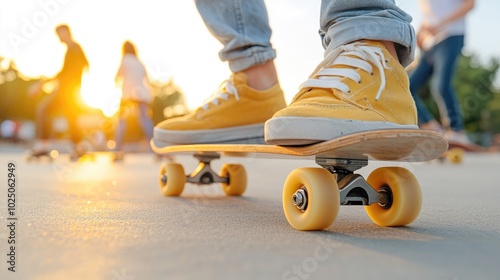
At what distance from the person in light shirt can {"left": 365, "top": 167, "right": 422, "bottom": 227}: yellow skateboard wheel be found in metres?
4.12

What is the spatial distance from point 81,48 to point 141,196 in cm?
496

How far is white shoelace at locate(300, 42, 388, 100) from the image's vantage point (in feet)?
4.33

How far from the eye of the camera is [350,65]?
1343mm

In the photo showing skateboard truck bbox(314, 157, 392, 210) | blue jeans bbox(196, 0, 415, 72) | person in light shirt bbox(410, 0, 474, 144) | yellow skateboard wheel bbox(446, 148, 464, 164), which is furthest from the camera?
yellow skateboard wheel bbox(446, 148, 464, 164)

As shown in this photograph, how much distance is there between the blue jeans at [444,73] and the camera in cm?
509

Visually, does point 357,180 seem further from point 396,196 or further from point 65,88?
point 65,88

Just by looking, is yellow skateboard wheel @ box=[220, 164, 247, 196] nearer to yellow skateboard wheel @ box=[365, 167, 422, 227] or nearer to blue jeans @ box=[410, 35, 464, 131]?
yellow skateboard wheel @ box=[365, 167, 422, 227]

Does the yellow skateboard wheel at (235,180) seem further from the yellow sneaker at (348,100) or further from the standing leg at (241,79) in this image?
the yellow sneaker at (348,100)

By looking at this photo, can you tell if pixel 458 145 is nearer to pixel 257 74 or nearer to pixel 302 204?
pixel 257 74

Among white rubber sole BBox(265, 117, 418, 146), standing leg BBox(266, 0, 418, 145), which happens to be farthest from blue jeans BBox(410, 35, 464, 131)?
white rubber sole BBox(265, 117, 418, 146)

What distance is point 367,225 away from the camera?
4.52 ft

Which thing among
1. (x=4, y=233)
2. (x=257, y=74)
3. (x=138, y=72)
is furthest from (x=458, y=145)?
(x=4, y=233)

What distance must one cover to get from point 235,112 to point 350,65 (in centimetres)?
62

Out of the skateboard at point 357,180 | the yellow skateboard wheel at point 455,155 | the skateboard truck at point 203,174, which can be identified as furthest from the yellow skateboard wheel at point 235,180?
the yellow skateboard wheel at point 455,155
